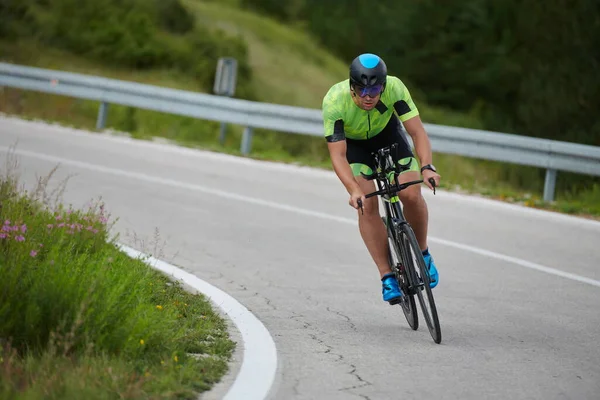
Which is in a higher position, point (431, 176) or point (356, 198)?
point (431, 176)

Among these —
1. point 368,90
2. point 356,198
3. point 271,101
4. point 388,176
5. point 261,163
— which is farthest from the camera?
point 271,101

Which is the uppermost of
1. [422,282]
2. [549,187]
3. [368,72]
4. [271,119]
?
[271,119]

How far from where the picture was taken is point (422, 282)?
798cm

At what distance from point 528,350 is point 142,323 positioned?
101 inches

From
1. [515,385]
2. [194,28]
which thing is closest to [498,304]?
[515,385]

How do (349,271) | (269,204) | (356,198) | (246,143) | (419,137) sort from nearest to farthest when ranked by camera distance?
(356,198), (419,137), (349,271), (269,204), (246,143)

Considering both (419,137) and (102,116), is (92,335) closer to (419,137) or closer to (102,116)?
(419,137)

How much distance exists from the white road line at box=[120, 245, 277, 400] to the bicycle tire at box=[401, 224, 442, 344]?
102cm

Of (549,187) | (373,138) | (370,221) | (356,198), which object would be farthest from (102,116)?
(356,198)

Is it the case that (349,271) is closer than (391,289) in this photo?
No

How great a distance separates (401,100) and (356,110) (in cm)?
31

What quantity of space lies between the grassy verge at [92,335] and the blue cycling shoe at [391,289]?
1.20m

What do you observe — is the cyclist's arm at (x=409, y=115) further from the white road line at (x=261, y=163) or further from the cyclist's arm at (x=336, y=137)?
the white road line at (x=261, y=163)

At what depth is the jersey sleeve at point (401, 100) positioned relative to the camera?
8.13 metres
